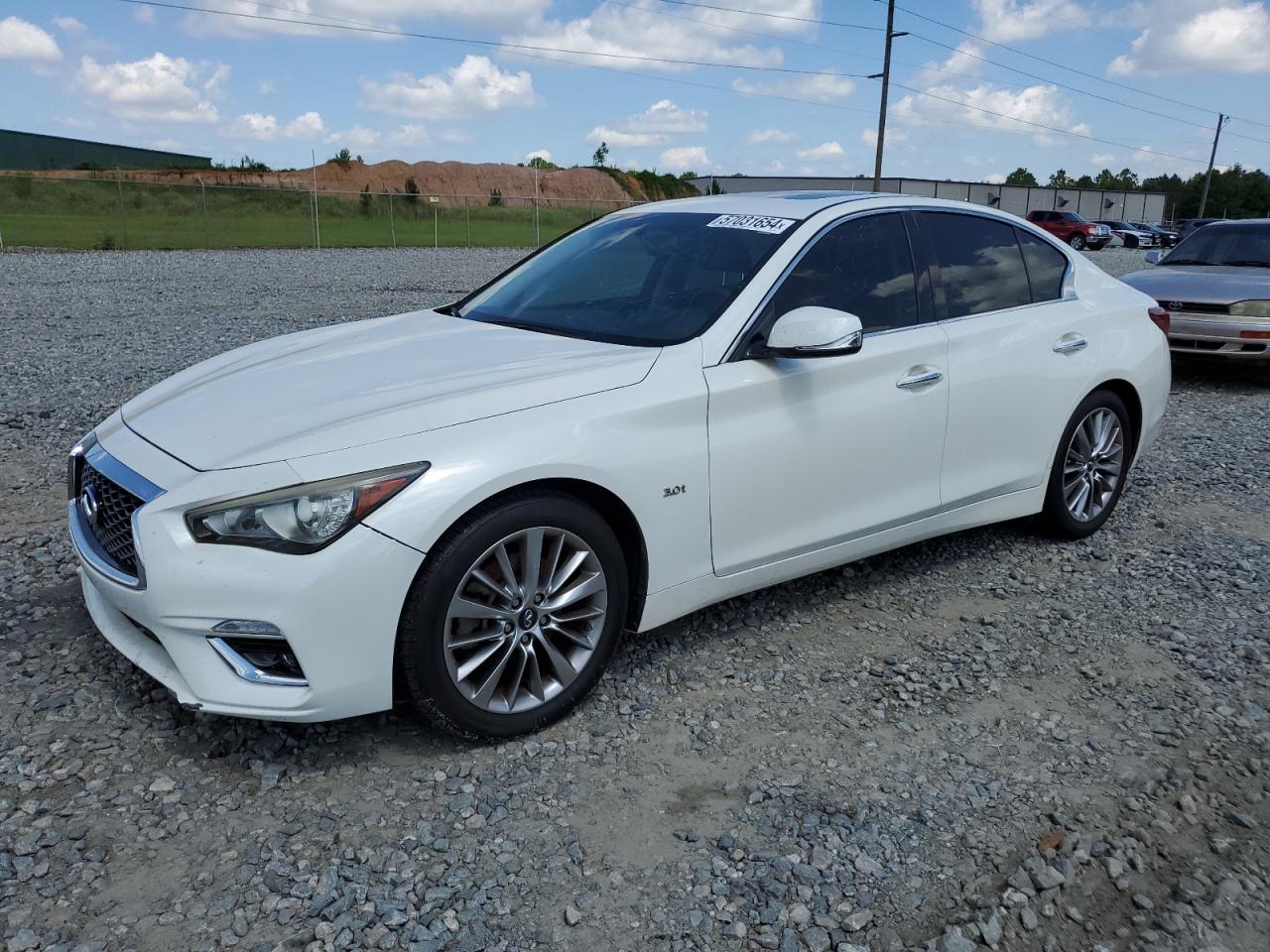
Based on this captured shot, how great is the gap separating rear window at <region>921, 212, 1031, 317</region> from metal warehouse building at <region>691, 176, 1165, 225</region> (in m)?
61.0

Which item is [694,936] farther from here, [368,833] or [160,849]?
[160,849]

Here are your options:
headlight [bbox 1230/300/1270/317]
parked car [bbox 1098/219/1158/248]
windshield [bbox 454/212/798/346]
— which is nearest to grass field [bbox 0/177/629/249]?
headlight [bbox 1230/300/1270/317]

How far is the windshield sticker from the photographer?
3.96 metres

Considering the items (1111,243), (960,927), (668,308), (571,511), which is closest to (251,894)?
(571,511)

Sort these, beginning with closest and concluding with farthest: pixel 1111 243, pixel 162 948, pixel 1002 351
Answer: pixel 162 948 < pixel 1002 351 < pixel 1111 243

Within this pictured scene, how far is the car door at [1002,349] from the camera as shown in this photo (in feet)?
14.0

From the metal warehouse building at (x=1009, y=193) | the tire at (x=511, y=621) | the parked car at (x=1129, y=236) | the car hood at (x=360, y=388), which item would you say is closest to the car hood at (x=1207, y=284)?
the car hood at (x=360, y=388)

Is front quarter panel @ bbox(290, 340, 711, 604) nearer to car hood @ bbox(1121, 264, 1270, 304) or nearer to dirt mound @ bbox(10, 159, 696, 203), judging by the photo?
car hood @ bbox(1121, 264, 1270, 304)

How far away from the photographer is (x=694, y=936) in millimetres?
2410

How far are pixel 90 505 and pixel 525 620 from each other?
1.43 meters

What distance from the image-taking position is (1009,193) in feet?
242

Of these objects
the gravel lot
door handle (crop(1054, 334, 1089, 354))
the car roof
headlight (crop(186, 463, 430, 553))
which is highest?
the car roof

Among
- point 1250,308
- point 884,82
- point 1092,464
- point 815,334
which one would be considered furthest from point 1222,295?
point 884,82

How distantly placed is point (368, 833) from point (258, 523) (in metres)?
0.88
